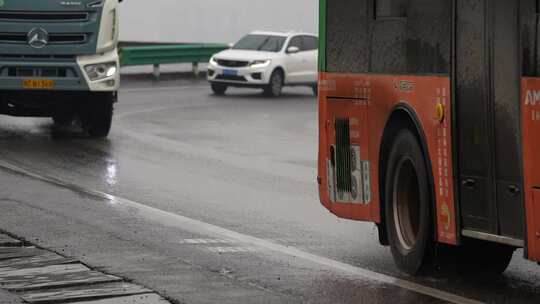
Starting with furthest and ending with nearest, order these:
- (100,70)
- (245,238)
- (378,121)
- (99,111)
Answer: (99,111) → (100,70) → (245,238) → (378,121)

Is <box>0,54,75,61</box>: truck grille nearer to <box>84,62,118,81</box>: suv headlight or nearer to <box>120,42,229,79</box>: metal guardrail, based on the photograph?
<box>84,62,118,81</box>: suv headlight

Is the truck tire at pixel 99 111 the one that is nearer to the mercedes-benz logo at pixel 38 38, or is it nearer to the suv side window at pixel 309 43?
the mercedes-benz logo at pixel 38 38

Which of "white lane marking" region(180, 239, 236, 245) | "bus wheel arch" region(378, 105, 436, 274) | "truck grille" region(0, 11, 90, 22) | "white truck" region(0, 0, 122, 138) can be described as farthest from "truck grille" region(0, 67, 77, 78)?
"bus wheel arch" region(378, 105, 436, 274)

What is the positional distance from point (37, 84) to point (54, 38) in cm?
68

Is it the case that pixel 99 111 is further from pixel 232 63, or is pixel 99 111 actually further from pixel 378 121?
pixel 232 63

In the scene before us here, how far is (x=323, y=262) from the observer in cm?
1120

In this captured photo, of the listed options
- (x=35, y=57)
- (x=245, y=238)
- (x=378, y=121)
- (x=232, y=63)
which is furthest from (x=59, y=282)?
(x=232, y=63)

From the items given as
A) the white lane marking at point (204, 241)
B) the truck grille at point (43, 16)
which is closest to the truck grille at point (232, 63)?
the truck grille at point (43, 16)

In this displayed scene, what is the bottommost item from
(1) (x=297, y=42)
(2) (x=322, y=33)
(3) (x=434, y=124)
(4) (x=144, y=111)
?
(4) (x=144, y=111)

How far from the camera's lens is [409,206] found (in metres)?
10.8

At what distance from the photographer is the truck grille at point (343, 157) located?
1152 cm

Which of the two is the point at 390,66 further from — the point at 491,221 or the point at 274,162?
the point at 274,162

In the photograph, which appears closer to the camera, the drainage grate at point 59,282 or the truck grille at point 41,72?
the drainage grate at point 59,282

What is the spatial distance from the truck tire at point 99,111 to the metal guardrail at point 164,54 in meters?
17.9
